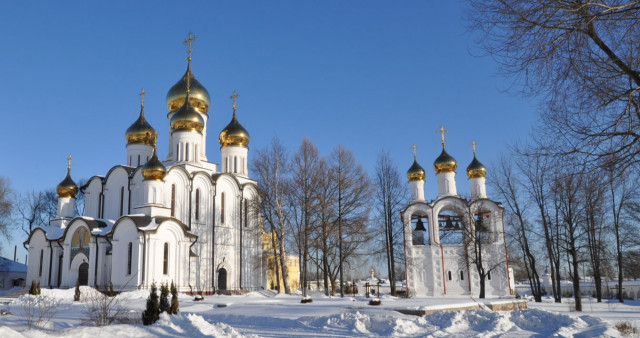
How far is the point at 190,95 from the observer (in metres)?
32.7

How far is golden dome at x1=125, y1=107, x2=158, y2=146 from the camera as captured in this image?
31.9m

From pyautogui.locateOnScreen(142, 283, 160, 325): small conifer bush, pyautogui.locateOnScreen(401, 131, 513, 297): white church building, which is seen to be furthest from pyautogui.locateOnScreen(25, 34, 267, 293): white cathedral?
pyautogui.locateOnScreen(142, 283, 160, 325): small conifer bush

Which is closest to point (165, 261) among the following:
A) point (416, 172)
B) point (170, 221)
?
point (170, 221)

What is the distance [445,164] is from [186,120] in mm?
16280

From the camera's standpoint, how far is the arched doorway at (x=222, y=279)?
2903 centimetres

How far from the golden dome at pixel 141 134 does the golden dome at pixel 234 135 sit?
165 inches

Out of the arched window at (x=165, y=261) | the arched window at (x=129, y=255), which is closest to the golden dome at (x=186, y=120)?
the arched window at (x=165, y=261)

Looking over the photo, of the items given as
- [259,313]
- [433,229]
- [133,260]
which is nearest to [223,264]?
[133,260]

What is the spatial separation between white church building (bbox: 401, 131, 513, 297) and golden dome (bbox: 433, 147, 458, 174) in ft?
6.80

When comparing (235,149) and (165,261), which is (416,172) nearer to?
(235,149)

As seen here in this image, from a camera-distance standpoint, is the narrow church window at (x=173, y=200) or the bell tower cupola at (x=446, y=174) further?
the bell tower cupola at (x=446, y=174)

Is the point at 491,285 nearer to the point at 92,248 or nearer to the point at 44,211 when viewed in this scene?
the point at 92,248

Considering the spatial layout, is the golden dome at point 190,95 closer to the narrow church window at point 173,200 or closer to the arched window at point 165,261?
the narrow church window at point 173,200

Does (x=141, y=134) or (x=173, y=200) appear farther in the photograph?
(x=141, y=134)
